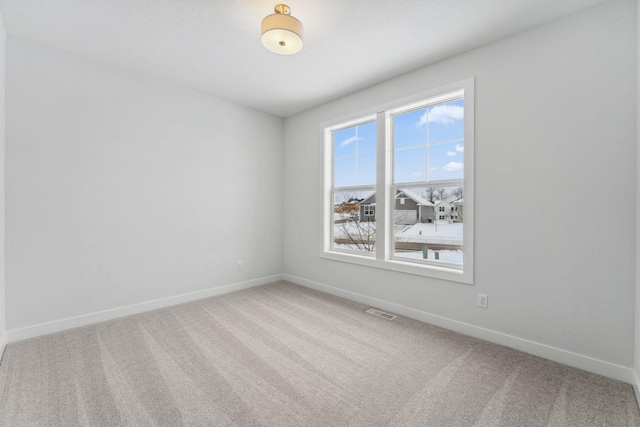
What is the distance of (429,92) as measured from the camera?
9.71 feet

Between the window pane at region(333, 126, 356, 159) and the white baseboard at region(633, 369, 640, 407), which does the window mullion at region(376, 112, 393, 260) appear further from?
the white baseboard at region(633, 369, 640, 407)

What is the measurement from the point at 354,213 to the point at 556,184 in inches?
89.4

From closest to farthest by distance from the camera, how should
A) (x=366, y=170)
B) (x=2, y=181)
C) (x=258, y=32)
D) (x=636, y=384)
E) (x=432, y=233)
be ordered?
1. (x=636, y=384)
2. (x=2, y=181)
3. (x=258, y=32)
4. (x=432, y=233)
5. (x=366, y=170)

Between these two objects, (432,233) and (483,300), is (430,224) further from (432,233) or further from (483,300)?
(483,300)

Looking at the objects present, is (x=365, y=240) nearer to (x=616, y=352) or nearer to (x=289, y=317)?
(x=289, y=317)

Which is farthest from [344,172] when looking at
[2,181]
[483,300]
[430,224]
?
[2,181]

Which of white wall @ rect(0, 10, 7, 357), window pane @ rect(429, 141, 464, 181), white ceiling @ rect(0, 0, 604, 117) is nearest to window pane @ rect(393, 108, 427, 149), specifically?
window pane @ rect(429, 141, 464, 181)

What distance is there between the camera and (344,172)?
4.08 meters

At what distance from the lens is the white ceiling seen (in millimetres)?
2150

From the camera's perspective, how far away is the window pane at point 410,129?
3174 millimetres

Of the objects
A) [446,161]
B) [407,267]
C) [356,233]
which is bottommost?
[407,267]

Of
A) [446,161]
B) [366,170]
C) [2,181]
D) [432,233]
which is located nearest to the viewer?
[2,181]

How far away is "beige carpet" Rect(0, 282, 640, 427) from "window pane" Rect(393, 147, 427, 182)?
1633 millimetres

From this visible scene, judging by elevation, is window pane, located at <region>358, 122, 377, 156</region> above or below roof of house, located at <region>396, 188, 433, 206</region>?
above
